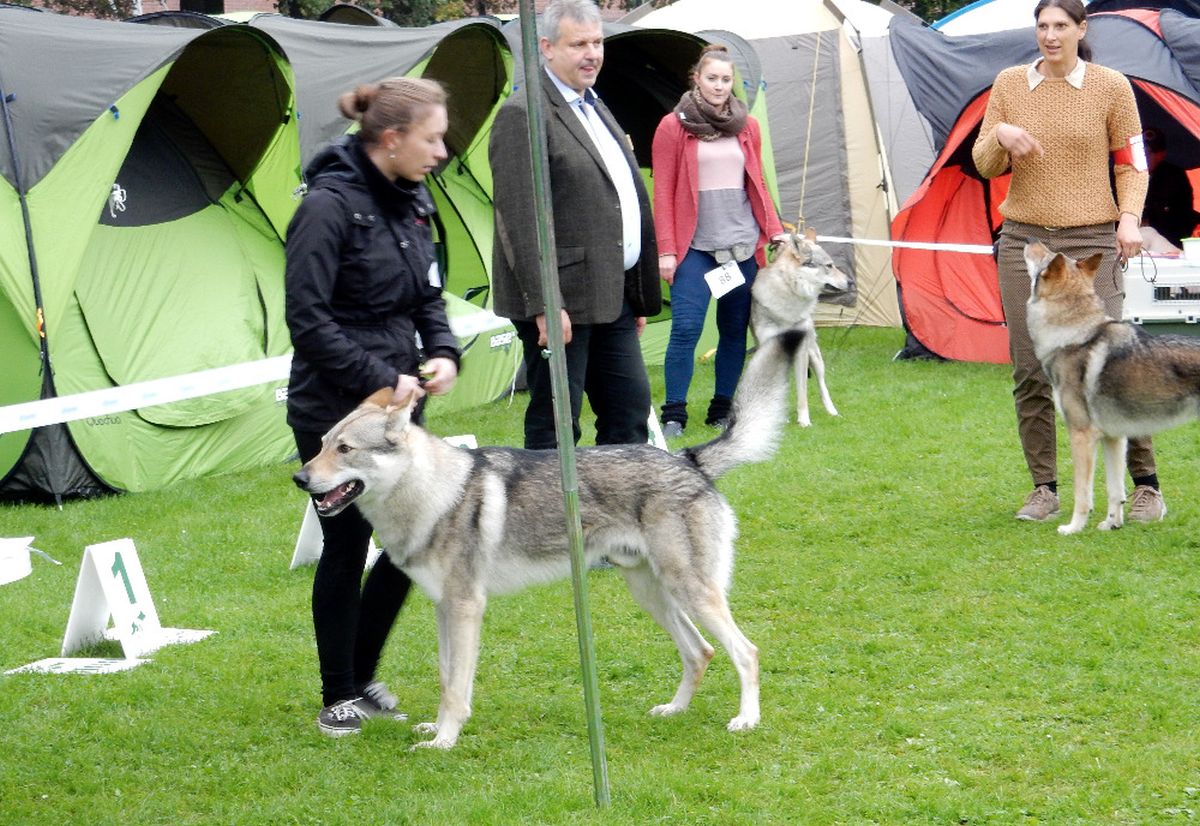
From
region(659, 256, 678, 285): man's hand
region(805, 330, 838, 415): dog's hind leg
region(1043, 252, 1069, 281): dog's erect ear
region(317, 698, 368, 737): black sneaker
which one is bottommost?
region(805, 330, 838, 415): dog's hind leg

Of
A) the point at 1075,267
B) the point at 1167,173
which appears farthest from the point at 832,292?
the point at 1075,267

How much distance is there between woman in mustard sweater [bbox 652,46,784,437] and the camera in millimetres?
8016

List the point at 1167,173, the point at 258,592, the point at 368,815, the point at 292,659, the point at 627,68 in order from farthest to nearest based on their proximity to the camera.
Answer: the point at 627,68 → the point at 1167,173 → the point at 258,592 → the point at 292,659 → the point at 368,815

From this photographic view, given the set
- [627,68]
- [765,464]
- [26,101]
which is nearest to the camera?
[26,101]

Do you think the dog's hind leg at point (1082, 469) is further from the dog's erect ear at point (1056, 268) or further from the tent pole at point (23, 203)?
the tent pole at point (23, 203)

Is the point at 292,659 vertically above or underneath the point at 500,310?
underneath

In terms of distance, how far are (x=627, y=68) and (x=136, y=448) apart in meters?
5.67

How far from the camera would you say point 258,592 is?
5.60 metres

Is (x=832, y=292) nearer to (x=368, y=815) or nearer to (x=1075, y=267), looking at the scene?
(x=1075, y=267)

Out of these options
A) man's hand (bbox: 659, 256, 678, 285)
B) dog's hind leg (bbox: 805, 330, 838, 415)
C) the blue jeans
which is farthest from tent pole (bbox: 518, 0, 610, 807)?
dog's hind leg (bbox: 805, 330, 838, 415)

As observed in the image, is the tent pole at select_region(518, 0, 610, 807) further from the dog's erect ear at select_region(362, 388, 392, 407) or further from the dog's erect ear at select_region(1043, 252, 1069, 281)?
the dog's erect ear at select_region(1043, 252, 1069, 281)

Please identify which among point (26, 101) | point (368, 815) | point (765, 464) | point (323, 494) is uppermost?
point (26, 101)

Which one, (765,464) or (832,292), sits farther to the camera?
(832,292)

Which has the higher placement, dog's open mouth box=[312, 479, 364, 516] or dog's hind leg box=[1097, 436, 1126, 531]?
dog's open mouth box=[312, 479, 364, 516]
